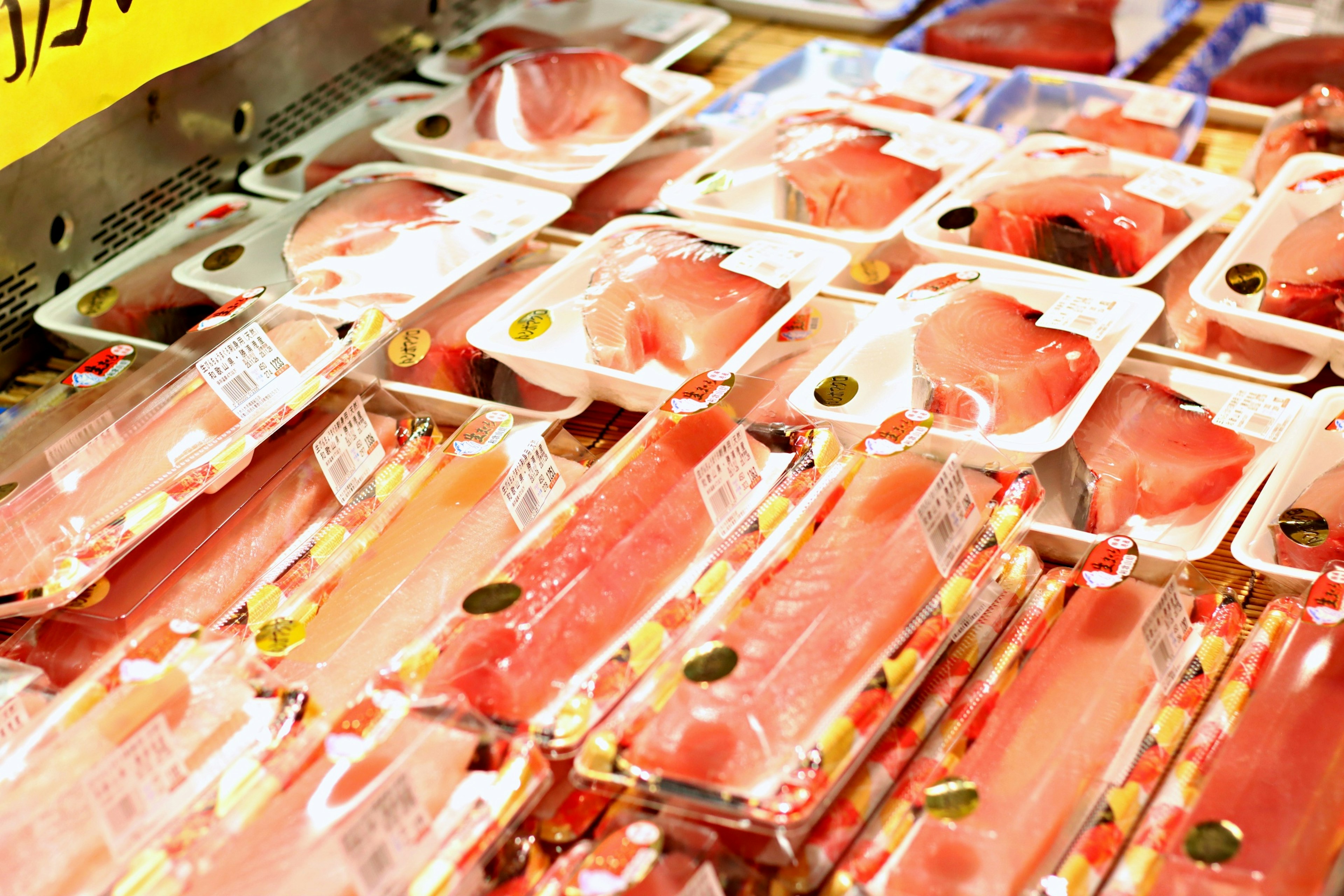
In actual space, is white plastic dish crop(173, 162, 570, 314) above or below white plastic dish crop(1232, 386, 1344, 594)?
above

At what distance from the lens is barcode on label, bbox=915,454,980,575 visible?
1.53 meters

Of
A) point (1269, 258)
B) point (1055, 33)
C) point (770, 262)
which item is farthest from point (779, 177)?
point (1055, 33)

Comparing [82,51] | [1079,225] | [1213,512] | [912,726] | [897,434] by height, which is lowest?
[1213,512]

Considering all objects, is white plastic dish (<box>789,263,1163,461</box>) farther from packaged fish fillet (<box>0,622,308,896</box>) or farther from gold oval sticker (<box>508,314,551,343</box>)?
packaged fish fillet (<box>0,622,308,896</box>)

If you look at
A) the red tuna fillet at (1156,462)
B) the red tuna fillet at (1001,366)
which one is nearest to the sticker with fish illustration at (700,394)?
the red tuna fillet at (1001,366)

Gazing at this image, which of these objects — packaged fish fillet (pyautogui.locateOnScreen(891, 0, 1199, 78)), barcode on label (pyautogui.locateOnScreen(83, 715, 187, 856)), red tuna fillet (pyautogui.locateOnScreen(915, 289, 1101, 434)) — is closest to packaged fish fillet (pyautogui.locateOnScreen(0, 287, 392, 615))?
barcode on label (pyautogui.locateOnScreen(83, 715, 187, 856))

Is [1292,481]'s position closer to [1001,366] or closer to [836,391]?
[1001,366]

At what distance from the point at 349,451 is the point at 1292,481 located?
1.49 meters

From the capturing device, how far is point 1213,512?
1.90 metres

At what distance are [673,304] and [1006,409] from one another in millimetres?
597

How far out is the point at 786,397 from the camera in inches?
77.4

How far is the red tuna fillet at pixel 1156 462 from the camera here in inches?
73.3

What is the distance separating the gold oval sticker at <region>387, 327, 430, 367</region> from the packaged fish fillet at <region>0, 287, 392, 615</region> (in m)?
0.17

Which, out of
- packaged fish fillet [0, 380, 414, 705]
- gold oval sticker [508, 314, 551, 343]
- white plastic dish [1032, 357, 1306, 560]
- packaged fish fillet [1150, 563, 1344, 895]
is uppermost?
gold oval sticker [508, 314, 551, 343]
